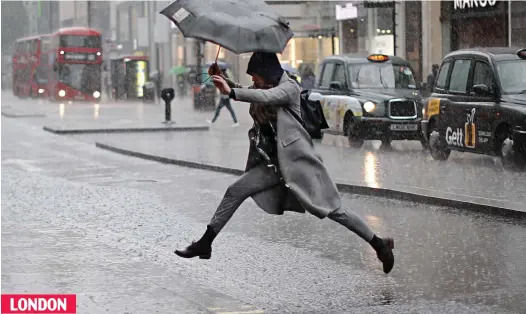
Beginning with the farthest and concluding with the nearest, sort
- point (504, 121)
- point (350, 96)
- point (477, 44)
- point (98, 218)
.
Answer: point (477, 44)
point (350, 96)
point (504, 121)
point (98, 218)

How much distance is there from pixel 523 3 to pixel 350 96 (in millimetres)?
9410

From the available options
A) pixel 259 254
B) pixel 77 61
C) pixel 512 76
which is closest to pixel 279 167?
pixel 259 254

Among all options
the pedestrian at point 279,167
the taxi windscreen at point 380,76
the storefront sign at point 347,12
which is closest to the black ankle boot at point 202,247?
A: the pedestrian at point 279,167

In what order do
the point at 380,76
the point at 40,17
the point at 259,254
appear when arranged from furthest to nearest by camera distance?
the point at 40,17
the point at 380,76
the point at 259,254

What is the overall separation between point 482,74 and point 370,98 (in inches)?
202

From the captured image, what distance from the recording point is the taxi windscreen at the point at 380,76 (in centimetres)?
2336

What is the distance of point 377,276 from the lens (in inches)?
336

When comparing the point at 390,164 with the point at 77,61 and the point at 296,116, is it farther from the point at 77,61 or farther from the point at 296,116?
the point at 77,61

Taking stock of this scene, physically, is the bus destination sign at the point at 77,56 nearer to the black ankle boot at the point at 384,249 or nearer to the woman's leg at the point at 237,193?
the woman's leg at the point at 237,193

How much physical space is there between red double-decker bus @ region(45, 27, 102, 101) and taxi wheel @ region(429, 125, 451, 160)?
133 feet

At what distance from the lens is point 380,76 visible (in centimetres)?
2347

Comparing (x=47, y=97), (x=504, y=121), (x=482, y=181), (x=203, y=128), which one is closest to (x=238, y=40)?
(x=482, y=181)

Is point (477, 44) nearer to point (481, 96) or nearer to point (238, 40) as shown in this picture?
point (481, 96)

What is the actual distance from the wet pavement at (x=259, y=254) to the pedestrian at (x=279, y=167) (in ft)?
1.43
